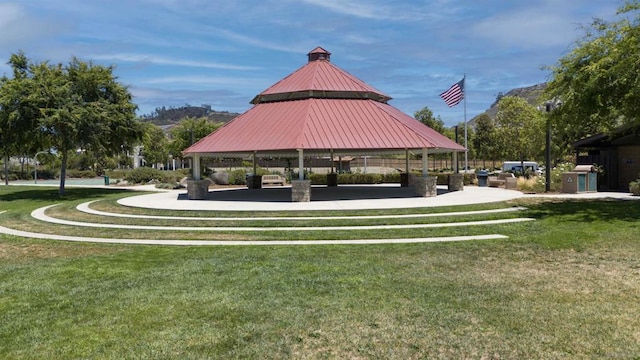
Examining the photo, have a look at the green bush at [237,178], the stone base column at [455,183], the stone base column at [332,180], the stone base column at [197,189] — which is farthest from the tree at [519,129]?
the stone base column at [197,189]

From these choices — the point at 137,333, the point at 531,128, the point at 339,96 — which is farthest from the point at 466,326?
the point at 531,128

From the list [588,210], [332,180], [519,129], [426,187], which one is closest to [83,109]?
[332,180]

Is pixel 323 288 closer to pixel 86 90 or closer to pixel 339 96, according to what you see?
pixel 339 96

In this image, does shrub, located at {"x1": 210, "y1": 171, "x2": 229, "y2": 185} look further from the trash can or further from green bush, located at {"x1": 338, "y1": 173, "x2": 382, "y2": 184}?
the trash can

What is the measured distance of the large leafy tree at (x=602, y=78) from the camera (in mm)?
15055

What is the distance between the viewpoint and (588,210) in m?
16.5

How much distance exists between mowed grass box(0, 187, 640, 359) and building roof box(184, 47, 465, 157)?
1198cm

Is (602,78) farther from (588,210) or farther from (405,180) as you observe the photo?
(405,180)

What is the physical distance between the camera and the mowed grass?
5434 millimetres

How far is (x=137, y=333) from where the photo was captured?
5.89 m

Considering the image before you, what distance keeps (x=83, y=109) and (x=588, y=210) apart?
2622cm

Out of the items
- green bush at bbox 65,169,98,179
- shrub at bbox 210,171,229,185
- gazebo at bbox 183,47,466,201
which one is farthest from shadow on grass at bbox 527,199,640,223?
green bush at bbox 65,169,98,179

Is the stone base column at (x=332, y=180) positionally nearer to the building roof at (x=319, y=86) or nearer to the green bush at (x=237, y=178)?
the building roof at (x=319, y=86)

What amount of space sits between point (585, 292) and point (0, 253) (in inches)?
474
